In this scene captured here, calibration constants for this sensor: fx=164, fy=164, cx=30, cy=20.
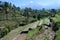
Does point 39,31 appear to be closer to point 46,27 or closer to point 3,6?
point 46,27

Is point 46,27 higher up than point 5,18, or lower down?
higher up

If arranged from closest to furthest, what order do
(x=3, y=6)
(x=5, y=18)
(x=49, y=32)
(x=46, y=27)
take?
(x=49, y=32) < (x=46, y=27) < (x=5, y=18) < (x=3, y=6)

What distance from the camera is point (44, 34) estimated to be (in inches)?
488

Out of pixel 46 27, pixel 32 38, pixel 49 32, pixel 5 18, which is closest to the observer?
pixel 32 38

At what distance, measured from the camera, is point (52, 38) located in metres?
11.8

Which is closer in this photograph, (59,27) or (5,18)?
(59,27)

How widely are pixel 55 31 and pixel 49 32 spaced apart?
61 cm

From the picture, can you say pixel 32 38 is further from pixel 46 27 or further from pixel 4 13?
pixel 4 13

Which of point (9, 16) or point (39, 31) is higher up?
point (39, 31)

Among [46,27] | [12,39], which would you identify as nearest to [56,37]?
[46,27]

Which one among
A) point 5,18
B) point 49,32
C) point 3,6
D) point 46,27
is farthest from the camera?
point 3,6

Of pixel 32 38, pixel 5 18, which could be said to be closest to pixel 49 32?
pixel 32 38

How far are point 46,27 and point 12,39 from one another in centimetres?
327

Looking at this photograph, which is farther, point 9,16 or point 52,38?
point 9,16
